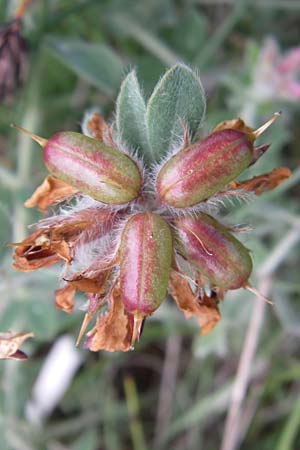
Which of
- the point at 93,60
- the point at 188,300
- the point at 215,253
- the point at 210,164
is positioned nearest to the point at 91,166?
the point at 210,164

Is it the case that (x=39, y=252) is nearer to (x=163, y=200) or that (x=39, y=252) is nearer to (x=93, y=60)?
(x=163, y=200)

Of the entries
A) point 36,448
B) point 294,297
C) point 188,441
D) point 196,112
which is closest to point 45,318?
point 36,448

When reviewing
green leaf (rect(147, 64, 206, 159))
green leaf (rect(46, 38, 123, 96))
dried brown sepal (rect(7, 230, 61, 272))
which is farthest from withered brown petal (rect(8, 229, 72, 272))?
green leaf (rect(46, 38, 123, 96))

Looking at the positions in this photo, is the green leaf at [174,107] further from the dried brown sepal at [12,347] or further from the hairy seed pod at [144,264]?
the dried brown sepal at [12,347]

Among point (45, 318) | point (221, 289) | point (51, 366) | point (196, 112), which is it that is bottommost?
point (51, 366)

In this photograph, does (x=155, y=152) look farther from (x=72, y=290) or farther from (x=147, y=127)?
(x=72, y=290)


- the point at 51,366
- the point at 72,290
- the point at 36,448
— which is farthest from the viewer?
the point at 51,366

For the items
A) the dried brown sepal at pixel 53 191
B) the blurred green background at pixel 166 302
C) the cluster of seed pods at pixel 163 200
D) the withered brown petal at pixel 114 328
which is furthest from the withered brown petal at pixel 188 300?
the blurred green background at pixel 166 302
